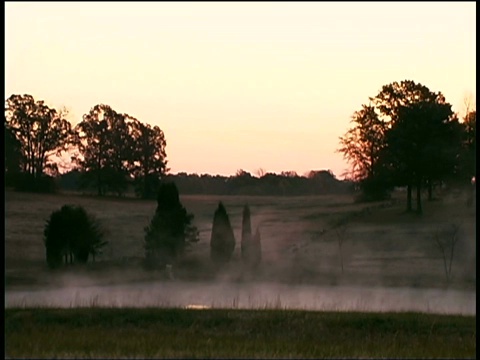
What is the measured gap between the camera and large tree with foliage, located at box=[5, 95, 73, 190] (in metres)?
39.7

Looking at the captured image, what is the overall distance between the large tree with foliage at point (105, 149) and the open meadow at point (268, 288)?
1.13 metres

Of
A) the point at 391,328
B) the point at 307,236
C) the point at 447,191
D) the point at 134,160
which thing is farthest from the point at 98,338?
the point at 447,191

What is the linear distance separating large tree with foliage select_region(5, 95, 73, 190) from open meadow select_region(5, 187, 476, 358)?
5.05 feet

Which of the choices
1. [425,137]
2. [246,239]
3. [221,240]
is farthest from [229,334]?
[425,137]

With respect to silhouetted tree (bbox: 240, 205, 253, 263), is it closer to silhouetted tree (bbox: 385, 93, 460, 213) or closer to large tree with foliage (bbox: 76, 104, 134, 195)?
large tree with foliage (bbox: 76, 104, 134, 195)

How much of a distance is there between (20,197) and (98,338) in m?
33.3

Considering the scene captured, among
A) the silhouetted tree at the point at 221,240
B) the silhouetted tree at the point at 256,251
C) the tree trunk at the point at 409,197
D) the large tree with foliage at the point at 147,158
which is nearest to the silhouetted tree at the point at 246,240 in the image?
the silhouetted tree at the point at 256,251

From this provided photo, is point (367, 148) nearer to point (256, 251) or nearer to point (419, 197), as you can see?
point (419, 197)

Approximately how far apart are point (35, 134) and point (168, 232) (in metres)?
8.91

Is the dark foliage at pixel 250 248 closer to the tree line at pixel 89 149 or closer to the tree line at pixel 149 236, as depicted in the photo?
the tree line at pixel 149 236

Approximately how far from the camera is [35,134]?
42.5m

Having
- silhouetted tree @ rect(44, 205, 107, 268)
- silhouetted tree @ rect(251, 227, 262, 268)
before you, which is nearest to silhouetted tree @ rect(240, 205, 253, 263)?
silhouetted tree @ rect(251, 227, 262, 268)

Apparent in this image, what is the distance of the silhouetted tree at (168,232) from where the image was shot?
3672 centimetres

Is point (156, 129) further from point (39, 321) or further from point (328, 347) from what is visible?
point (328, 347)
